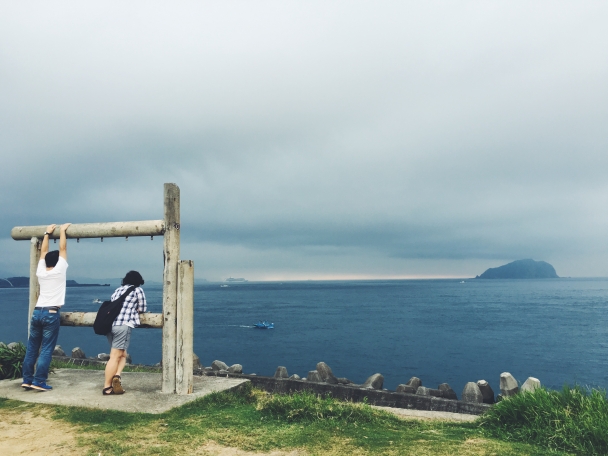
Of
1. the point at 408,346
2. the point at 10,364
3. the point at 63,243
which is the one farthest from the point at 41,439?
the point at 408,346

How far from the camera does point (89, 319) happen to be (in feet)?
24.6

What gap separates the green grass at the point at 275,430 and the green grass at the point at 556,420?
0.32 meters

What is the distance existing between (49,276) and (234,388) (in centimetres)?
344

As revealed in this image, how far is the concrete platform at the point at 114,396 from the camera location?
630 centimetres

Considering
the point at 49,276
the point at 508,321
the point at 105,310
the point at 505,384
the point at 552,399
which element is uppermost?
the point at 49,276

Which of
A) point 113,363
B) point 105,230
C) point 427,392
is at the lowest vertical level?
point 427,392

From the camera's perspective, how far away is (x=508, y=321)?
7594 cm

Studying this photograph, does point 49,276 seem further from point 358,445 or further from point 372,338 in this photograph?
point 372,338

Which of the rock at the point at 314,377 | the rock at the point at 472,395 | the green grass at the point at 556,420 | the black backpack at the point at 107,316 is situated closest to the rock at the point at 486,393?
the rock at the point at 472,395

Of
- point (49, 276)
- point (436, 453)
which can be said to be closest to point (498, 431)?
point (436, 453)

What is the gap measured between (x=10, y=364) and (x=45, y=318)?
2.44 metres

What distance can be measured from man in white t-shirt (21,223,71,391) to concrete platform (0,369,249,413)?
0.28m

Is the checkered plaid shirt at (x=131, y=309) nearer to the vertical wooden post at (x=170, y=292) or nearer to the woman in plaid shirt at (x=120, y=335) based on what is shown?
the woman in plaid shirt at (x=120, y=335)

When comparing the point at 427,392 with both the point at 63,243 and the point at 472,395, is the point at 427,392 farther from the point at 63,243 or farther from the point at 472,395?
the point at 63,243
